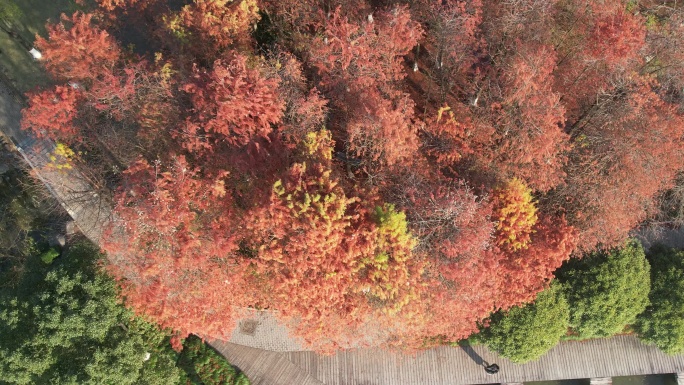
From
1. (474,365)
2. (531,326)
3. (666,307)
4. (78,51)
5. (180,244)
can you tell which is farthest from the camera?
(474,365)

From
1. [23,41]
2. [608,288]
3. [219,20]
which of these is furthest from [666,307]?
[23,41]

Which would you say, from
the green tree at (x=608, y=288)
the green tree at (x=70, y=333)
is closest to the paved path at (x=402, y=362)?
the green tree at (x=608, y=288)

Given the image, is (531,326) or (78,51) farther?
(531,326)

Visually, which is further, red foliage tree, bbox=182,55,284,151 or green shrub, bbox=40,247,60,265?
green shrub, bbox=40,247,60,265

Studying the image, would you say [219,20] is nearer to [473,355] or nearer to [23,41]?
[23,41]

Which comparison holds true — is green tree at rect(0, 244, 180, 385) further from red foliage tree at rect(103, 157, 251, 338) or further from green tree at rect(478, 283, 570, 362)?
green tree at rect(478, 283, 570, 362)

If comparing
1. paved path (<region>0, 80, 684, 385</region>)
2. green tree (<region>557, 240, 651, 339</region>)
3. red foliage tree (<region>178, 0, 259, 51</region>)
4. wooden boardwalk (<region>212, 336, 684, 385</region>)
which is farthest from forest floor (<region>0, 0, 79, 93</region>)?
green tree (<region>557, 240, 651, 339</region>)
